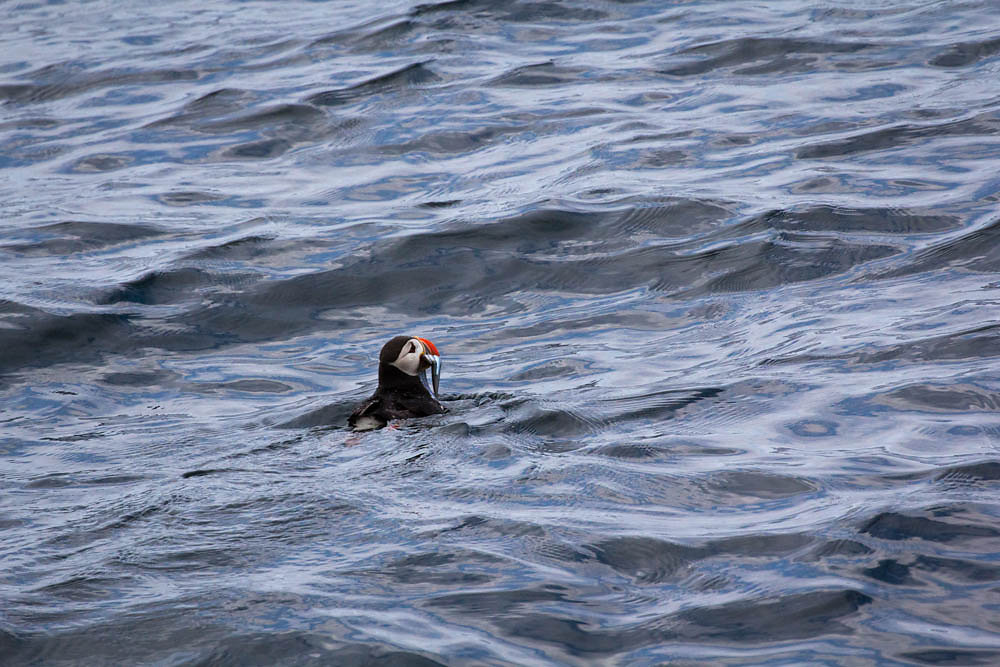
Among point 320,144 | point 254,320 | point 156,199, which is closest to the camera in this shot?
point 254,320

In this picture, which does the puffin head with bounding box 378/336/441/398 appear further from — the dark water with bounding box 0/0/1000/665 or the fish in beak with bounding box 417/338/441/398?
the dark water with bounding box 0/0/1000/665

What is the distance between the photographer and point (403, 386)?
8641mm

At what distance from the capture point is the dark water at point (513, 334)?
521 cm

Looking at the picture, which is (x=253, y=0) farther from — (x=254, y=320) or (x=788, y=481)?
(x=788, y=481)

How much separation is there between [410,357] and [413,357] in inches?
1.0

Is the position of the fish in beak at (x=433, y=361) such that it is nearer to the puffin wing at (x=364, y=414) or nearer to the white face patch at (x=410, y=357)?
the white face patch at (x=410, y=357)

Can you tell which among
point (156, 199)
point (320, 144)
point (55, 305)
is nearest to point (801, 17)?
point (320, 144)

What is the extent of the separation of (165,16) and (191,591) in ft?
58.1

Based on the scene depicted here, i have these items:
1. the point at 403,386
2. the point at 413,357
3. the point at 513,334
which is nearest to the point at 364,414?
the point at 403,386

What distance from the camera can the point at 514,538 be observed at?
5.83 metres

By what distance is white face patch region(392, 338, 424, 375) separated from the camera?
28.5ft

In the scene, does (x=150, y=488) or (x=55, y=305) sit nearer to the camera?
(x=150, y=488)

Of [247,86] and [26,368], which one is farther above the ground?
[247,86]

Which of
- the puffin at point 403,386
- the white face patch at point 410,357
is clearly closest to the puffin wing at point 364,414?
the puffin at point 403,386
